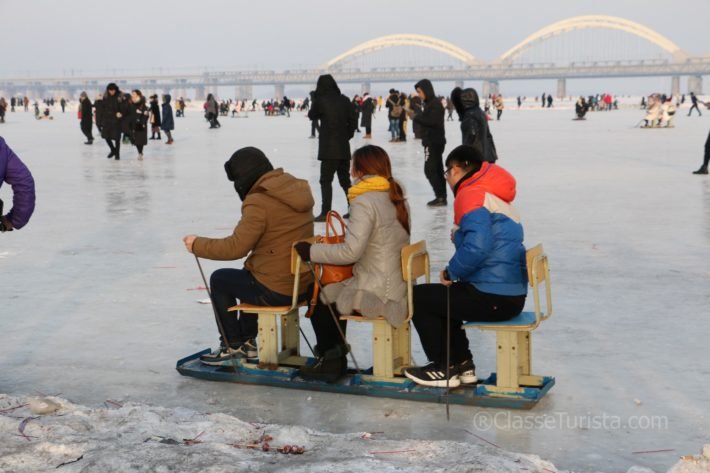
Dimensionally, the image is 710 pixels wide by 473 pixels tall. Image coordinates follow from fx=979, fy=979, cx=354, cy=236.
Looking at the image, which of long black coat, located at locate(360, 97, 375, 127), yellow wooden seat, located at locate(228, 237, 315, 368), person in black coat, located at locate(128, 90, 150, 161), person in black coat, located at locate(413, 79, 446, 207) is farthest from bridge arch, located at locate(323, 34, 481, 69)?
yellow wooden seat, located at locate(228, 237, 315, 368)

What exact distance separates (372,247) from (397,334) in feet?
1.57

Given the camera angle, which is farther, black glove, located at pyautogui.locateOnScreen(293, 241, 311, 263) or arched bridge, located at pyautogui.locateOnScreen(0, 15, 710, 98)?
arched bridge, located at pyautogui.locateOnScreen(0, 15, 710, 98)

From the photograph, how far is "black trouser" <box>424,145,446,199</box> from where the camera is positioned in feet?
36.8

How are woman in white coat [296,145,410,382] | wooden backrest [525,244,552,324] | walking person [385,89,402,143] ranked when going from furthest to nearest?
walking person [385,89,402,143] → woman in white coat [296,145,410,382] → wooden backrest [525,244,552,324]

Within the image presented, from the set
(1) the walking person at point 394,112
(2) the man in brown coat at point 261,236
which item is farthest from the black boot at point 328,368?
(1) the walking person at point 394,112

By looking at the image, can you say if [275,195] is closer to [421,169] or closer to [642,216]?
[642,216]

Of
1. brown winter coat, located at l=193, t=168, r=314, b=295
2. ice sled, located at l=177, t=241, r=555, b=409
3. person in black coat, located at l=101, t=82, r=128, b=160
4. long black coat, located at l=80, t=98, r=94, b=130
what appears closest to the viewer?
ice sled, located at l=177, t=241, r=555, b=409

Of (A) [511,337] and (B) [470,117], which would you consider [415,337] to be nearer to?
(A) [511,337]

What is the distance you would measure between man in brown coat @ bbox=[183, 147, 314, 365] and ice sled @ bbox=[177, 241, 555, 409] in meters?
0.09

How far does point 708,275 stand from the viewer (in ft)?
23.2

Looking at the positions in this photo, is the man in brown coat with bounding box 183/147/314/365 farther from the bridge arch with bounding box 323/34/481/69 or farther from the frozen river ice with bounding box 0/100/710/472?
the bridge arch with bounding box 323/34/481/69

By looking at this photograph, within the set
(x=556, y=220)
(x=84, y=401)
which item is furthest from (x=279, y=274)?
(x=556, y=220)

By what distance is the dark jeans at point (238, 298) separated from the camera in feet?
15.3


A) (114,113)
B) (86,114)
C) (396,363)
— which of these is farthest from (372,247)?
(86,114)
